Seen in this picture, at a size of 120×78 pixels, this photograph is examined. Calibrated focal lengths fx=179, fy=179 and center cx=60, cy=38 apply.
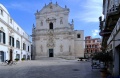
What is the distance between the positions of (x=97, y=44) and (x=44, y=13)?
35122mm

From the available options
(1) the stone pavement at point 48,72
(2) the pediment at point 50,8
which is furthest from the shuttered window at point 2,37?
(2) the pediment at point 50,8

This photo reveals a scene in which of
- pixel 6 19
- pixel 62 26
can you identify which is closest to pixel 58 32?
pixel 62 26

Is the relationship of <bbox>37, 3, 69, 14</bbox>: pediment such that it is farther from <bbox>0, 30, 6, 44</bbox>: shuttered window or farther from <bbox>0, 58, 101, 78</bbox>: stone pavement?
<bbox>0, 58, 101, 78</bbox>: stone pavement

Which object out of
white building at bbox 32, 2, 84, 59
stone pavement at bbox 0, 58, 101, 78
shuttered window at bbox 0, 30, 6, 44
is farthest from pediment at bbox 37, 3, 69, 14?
stone pavement at bbox 0, 58, 101, 78

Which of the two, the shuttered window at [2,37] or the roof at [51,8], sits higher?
the roof at [51,8]

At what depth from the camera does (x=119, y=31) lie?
30.7 ft

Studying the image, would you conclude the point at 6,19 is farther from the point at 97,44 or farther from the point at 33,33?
the point at 97,44

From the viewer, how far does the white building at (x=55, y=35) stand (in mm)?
52656

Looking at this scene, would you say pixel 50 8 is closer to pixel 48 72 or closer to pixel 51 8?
pixel 51 8

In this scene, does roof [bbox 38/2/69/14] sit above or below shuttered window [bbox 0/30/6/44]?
above

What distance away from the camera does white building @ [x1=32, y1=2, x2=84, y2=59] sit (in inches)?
2073

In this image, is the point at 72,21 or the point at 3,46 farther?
the point at 72,21

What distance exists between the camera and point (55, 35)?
5409cm

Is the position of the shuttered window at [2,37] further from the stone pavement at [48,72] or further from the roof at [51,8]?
the roof at [51,8]
